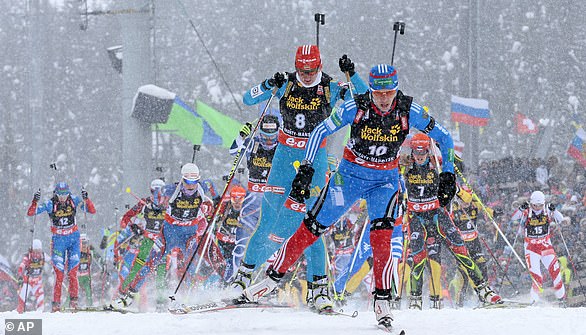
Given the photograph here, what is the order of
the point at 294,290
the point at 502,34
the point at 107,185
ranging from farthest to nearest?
the point at 107,185
the point at 502,34
the point at 294,290

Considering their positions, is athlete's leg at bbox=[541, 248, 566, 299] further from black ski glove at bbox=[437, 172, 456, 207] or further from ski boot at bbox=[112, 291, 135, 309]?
black ski glove at bbox=[437, 172, 456, 207]

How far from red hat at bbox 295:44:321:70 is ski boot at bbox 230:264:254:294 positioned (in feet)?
5.61

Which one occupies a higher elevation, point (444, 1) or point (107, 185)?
point (444, 1)

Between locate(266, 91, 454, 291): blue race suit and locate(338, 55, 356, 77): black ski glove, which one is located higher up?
locate(338, 55, 356, 77): black ski glove

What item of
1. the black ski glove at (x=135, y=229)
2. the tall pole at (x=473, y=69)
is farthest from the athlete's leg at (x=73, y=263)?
the tall pole at (x=473, y=69)

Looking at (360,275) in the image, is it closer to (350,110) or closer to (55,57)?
(350,110)

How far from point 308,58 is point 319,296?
6.31ft

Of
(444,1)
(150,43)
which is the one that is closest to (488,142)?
(444,1)

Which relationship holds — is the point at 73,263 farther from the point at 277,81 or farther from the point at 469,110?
the point at 469,110

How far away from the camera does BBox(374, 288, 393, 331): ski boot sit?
598 cm

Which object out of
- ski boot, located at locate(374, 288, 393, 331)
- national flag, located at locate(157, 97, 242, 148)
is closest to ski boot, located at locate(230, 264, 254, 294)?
ski boot, located at locate(374, 288, 393, 331)

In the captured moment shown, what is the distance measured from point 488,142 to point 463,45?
14.2 feet

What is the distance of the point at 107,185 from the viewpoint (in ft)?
153

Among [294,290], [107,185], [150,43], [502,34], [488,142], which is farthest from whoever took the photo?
[107,185]
